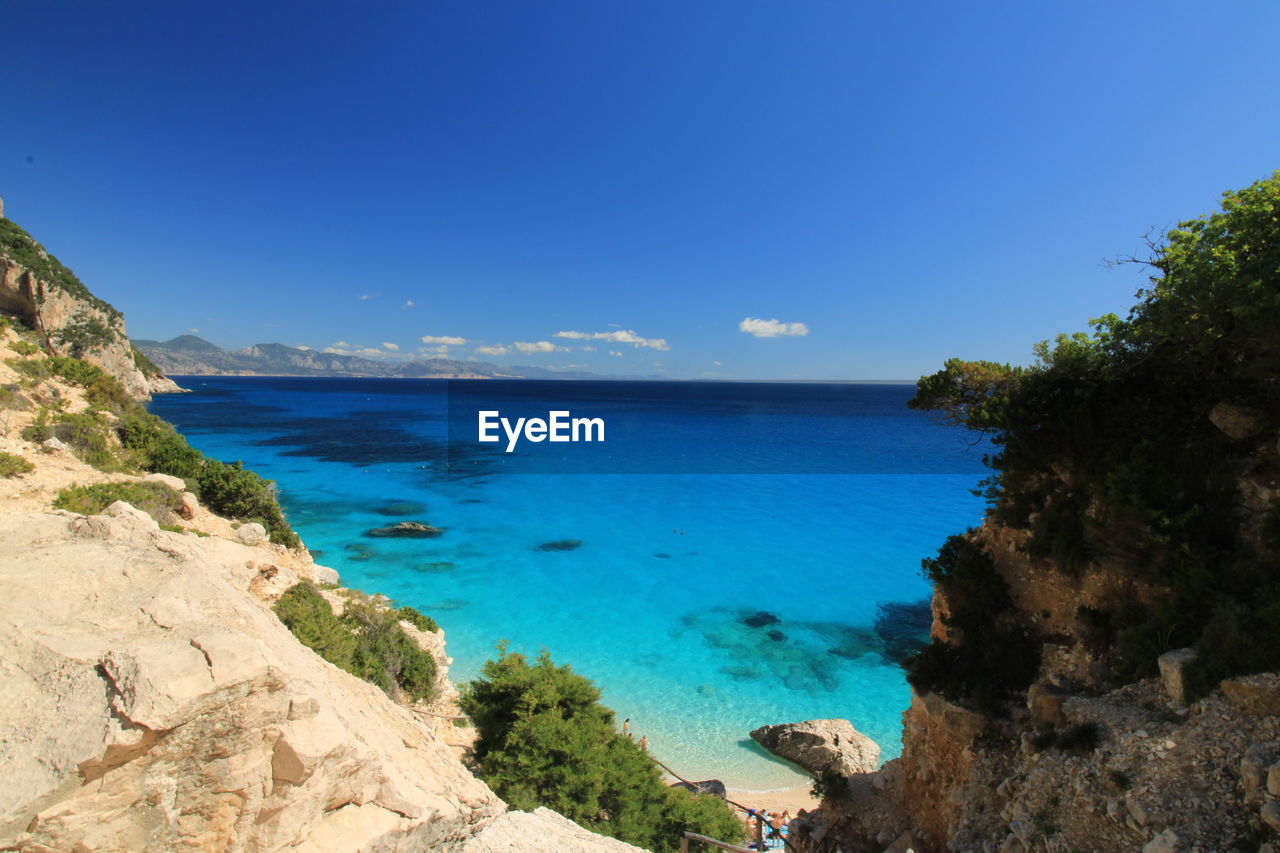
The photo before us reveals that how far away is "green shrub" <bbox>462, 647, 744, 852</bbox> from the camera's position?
30.5 ft

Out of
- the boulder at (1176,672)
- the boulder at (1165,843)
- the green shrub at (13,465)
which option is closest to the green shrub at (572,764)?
the boulder at (1165,843)

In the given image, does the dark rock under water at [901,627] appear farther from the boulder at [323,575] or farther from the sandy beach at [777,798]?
the boulder at [323,575]

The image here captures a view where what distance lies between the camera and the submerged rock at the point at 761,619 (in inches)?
902

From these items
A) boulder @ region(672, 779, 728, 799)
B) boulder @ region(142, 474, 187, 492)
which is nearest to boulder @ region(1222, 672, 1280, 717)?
boulder @ region(672, 779, 728, 799)

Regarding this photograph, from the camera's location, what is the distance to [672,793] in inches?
418

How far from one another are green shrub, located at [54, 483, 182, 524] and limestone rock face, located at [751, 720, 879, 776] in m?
17.0

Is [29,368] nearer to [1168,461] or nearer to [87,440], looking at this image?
[87,440]

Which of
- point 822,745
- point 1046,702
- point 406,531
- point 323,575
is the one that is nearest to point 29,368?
point 323,575

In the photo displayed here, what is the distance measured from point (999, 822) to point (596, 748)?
6467mm

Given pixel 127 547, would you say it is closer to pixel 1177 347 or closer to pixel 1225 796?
pixel 1225 796

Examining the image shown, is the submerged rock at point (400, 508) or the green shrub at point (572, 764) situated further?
the submerged rock at point (400, 508)

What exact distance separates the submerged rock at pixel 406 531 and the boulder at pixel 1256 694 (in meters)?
31.9

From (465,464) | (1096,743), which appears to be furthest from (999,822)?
(465,464)

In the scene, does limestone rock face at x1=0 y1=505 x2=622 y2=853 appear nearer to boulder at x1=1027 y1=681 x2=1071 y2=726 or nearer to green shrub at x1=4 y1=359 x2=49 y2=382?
boulder at x1=1027 y1=681 x2=1071 y2=726
